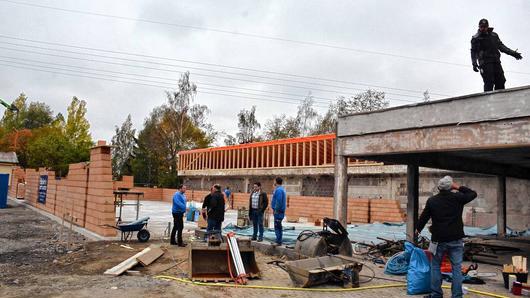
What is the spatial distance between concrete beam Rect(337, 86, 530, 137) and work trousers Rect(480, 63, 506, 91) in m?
A: 1.17

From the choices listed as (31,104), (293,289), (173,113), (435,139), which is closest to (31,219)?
(293,289)

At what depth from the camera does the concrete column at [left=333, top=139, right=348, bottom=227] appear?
977cm

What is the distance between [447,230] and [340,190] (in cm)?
402

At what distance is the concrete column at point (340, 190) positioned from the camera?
32.1 feet

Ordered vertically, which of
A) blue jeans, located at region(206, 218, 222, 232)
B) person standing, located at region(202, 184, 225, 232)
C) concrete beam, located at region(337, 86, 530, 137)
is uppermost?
concrete beam, located at region(337, 86, 530, 137)

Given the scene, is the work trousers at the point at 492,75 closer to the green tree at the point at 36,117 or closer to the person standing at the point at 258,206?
the person standing at the point at 258,206

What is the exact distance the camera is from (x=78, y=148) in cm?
3469

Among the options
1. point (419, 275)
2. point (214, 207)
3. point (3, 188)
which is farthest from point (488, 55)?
point (3, 188)

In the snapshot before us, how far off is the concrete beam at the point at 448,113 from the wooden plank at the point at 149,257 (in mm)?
4896

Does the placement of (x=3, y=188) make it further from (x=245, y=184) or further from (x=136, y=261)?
(x=136, y=261)

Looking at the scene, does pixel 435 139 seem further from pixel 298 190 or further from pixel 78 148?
pixel 78 148

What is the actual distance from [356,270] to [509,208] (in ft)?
44.5

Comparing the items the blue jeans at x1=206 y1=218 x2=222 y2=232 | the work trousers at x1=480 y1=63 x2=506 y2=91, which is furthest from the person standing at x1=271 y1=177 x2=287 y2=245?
the work trousers at x1=480 y1=63 x2=506 y2=91

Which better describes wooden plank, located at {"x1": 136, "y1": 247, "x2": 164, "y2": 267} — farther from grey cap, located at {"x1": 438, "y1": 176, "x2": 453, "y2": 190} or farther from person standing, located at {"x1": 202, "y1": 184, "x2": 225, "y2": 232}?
grey cap, located at {"x1": 438, "y1": 176, "x2": 453, "y2": 190}
